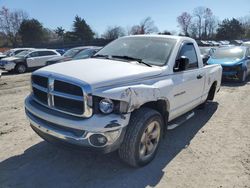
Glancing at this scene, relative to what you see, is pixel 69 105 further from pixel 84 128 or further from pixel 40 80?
pixel 40 80

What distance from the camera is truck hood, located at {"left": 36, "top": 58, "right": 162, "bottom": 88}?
3420 millimetres

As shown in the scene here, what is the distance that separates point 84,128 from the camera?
10.6 ft

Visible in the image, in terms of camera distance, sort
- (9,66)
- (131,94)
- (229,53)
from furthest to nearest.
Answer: (9,66) → (229,53) → (131,94)

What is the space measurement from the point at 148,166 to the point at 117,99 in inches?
51.6

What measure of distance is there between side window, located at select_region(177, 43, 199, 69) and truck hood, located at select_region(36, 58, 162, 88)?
3.40ft

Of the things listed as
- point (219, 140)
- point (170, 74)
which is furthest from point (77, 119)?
point (219, 140)

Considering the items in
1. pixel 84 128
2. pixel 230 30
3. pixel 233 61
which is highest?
pixel 230 30

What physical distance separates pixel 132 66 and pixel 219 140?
2.31m

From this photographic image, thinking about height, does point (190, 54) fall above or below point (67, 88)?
above

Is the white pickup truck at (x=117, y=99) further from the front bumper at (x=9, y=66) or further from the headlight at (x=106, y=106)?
the front bumper at (x=9, y=66)

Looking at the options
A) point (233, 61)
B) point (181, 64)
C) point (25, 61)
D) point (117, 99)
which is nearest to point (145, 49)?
point (181, 64)

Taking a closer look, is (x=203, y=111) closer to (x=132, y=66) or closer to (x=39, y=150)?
(x=132, y=66)

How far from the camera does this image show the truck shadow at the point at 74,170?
3531 mm

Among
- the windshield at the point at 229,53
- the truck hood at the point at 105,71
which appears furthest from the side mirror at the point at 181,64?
the windshield at the point at 229,53
